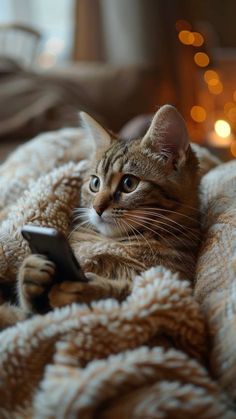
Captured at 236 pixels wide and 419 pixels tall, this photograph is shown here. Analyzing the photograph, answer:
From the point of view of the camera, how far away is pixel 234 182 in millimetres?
1144

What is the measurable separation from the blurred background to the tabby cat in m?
1.00

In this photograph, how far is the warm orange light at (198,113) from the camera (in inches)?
118

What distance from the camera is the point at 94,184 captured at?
3.78 ft

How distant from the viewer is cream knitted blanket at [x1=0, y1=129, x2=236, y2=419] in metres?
0.66

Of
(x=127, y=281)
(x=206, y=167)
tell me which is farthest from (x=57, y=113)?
(x=127, y=281)

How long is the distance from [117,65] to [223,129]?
63 centimetres

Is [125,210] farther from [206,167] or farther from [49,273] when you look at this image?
[206,167]

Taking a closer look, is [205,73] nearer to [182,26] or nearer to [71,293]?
[182,26]

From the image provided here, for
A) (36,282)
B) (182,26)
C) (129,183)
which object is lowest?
(36,282)

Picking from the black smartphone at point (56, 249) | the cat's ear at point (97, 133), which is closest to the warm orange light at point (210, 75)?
the cat's ear at point (97, 133)

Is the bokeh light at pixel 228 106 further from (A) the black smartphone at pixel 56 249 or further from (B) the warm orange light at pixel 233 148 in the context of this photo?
(A) the black smartphone at pixel 56 249

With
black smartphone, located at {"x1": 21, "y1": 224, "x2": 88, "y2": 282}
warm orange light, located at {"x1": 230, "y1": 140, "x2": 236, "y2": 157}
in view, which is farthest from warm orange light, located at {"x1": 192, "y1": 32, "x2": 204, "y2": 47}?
black smartphone, located at {"x1": 21, "y1": 224, "x2": 88, "y2": 282}

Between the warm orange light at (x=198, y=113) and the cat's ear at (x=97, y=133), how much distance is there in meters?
1.83

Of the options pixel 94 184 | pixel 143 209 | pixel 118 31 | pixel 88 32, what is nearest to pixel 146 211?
pixel 143 209
